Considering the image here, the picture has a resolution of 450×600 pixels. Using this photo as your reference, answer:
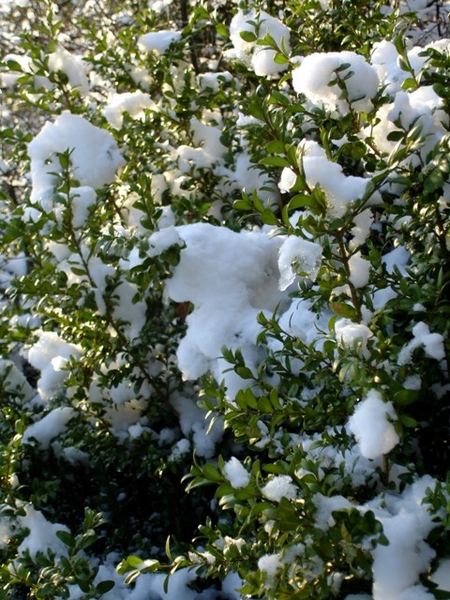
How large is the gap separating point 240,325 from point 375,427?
0.76 m

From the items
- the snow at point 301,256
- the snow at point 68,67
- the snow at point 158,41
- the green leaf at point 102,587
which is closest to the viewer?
the snow at point 301,256

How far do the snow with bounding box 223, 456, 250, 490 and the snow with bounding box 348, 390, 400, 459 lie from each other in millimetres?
215

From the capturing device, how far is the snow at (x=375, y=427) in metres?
1.12

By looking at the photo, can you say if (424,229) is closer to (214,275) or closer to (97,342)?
(214,275)

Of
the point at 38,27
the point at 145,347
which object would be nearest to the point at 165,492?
the point at 145,347

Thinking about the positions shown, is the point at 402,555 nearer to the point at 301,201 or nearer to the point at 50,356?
the point at 301,201

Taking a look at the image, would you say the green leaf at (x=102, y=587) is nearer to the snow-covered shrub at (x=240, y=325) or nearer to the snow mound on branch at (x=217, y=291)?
the snow-covered shrub at (x=240, y=325)

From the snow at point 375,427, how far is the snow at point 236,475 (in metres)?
0.22

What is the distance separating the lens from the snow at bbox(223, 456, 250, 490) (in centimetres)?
116

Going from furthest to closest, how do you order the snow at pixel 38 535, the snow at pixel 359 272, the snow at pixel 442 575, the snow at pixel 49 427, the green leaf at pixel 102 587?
the snow at pixel 49 427 → the snow at pixel 38 535 → the green leaf at pixel 102 587 → the snow at pixel 359 272 → the snow at pixel 442 575

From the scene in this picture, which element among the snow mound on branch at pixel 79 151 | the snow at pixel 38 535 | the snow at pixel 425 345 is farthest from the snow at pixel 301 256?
the snow mound on branch at pixel 79 151

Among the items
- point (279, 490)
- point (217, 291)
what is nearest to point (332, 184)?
point (279, 490)

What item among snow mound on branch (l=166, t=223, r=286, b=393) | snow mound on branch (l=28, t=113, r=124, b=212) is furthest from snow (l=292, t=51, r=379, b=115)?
snow mound on branch (l=28, t=113, r=124, b=212)

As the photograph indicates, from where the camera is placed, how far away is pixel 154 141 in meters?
2.46
